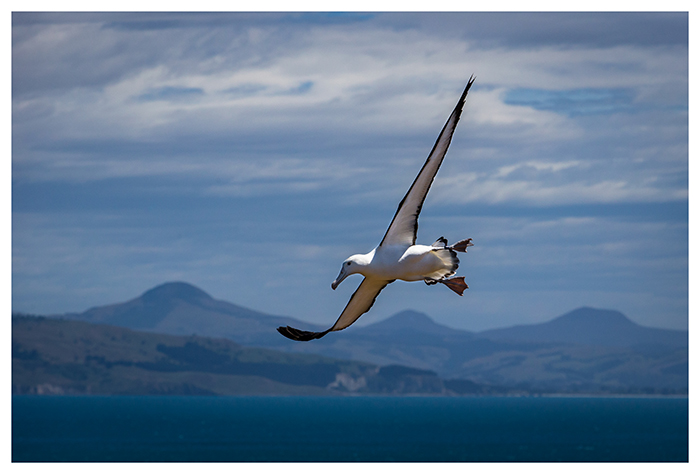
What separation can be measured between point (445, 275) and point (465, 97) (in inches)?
155

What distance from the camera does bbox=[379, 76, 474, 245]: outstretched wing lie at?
63.3 feet

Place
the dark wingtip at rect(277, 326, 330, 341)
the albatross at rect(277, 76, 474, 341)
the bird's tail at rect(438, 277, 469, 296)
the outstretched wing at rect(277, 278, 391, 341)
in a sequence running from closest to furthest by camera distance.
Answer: the dark wingtip at rect(277, 326, 330, 341), the albatross at rect(277, 76, 474, 341), the bird's tail at rect(438, 277, 469, 296), the outstretched wing at rect(277, 278, 391, 341)

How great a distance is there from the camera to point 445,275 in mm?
20797

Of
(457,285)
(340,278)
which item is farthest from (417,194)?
(457,285)

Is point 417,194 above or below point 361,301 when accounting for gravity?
above

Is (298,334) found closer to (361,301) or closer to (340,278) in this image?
(340,278)

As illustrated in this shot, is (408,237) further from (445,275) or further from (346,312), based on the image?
(346,312)

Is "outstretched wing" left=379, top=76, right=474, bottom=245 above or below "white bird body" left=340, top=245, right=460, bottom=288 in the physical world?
above

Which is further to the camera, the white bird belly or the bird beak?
the white bird belly

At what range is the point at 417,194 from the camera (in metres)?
20.4

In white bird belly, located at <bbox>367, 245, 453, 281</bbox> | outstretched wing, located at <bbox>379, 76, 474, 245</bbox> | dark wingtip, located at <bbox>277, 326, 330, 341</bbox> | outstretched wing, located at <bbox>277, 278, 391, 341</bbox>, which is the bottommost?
dark wingtip, located at <bbox>277, 326, 330, 341</bbox>

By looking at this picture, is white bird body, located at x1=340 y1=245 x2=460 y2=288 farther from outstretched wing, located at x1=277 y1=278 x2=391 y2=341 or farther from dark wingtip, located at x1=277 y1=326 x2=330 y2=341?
dark wingtip, located at x1=277 y1=326 x2=330 y2=341

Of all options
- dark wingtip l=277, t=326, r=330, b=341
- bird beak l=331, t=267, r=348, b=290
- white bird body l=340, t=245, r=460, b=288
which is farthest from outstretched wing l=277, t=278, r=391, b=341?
bird beak l=331, t=267, r=348, b=290
